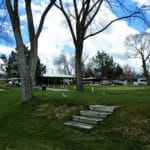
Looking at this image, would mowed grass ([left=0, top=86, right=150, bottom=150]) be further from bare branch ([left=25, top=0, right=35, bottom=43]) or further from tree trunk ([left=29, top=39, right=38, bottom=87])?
bare branch ([left=25, top=0, right=35, bottom=43])

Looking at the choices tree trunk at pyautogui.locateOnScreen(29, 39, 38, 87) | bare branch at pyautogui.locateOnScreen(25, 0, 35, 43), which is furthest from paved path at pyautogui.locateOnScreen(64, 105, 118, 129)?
bare branch at pyautogui.locateOnScreen(25, 0, 35, 43)

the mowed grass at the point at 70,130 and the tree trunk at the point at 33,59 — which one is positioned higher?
the tree trunk at the point at 33,59

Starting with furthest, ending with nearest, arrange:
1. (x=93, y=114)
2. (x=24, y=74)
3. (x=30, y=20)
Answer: (x=30, y=20)
(x=24, y=74)
(x=93, y=114)

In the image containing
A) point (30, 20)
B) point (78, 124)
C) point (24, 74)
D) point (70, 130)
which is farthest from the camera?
point (30, 20)

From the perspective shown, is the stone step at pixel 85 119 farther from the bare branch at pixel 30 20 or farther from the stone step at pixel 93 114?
the bare branch at pixel 30 20

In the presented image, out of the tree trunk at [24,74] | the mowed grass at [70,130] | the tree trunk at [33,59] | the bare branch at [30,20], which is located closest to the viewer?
the mowed grass at [70,130]

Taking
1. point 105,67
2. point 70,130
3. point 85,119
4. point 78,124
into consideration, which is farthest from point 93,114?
point 105,67

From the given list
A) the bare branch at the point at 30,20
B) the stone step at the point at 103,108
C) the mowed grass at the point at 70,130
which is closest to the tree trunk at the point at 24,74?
the bare branch at the point at 30,20

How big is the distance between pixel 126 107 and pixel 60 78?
90.3m

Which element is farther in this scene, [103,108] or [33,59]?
[33,59]

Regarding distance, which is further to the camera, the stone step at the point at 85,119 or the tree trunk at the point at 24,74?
the tree trunk at the point at 24,74

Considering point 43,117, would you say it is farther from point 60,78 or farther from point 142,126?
point 60,78

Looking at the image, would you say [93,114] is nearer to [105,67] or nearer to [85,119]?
[85,119]

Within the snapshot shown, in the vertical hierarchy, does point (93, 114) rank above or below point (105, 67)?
below
